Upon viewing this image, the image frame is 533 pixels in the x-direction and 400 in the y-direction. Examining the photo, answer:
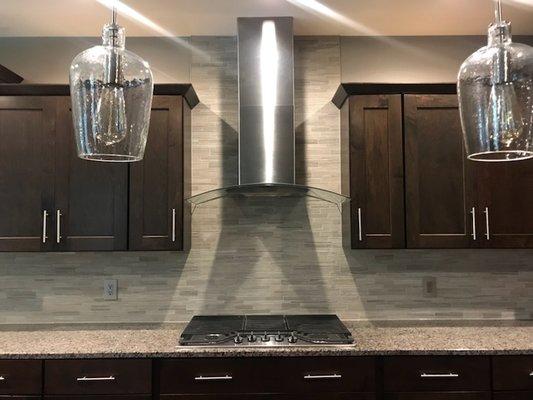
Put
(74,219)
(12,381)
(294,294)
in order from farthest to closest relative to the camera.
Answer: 1. (294,294)
2. (74,219)
3. (12,381)

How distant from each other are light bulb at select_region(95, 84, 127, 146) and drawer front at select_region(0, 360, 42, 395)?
1.67 meters

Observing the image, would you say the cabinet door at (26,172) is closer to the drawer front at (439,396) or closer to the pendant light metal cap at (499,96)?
the drawer front at (439,396)

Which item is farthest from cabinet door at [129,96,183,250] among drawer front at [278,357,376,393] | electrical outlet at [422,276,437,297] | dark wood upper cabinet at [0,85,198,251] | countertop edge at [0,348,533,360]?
electrical outlet at [422,276,437,297]

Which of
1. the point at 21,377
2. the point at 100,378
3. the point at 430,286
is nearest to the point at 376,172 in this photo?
the point at 430,286

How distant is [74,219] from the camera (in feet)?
8.19

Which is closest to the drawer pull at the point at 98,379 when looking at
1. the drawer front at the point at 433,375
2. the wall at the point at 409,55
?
the drawer front at the point at 433,375

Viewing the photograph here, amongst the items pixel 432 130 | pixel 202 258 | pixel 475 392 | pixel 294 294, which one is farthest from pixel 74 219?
pixel 475 392

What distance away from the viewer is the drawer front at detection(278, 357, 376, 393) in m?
2.17

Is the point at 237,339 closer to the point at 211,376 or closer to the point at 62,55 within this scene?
the point at 211,376

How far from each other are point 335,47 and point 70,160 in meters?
1.73

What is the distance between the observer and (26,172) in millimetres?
2516

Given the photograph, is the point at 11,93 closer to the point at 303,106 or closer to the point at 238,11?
the point at 238,11

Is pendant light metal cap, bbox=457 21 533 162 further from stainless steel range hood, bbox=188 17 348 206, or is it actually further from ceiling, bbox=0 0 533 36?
ceiling, bbox=0 0 533 36

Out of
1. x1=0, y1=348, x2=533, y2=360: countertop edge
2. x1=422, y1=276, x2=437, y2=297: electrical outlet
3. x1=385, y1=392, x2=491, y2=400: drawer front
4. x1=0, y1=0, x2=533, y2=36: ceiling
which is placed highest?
x1=0, y1=0, x2=533, y2=36: ceiling
